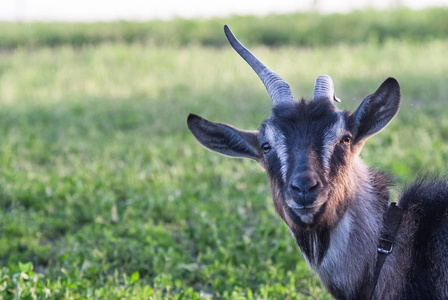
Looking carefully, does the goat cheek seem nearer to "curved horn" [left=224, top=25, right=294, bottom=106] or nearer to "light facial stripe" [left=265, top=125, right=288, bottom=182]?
"light facial stripe" [left=265, top=125, right=288, bottom=182]

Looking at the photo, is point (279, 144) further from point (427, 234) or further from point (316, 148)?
point (427, 234)

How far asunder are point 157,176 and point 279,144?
4028 mm

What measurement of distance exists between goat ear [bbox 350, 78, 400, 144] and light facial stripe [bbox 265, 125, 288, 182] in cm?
47

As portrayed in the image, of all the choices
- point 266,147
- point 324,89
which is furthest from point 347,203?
point 324,89

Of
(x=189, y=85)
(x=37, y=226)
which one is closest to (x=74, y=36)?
(x=189, y=85)

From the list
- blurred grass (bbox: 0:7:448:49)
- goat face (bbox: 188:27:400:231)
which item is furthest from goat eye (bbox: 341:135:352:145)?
blurred grass (bbox: 0:7:448:49)

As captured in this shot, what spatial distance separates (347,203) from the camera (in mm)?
3742

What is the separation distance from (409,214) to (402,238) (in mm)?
189

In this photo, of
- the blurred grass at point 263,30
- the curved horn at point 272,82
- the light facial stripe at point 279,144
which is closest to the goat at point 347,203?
the light facial stripe at point 279,144

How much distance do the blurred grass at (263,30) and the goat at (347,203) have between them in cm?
1554

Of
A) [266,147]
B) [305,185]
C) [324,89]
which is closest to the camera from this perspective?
[305,185]

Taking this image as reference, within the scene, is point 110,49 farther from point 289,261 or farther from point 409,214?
point 409,214

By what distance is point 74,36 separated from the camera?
2180 cm

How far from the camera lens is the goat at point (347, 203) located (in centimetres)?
357
